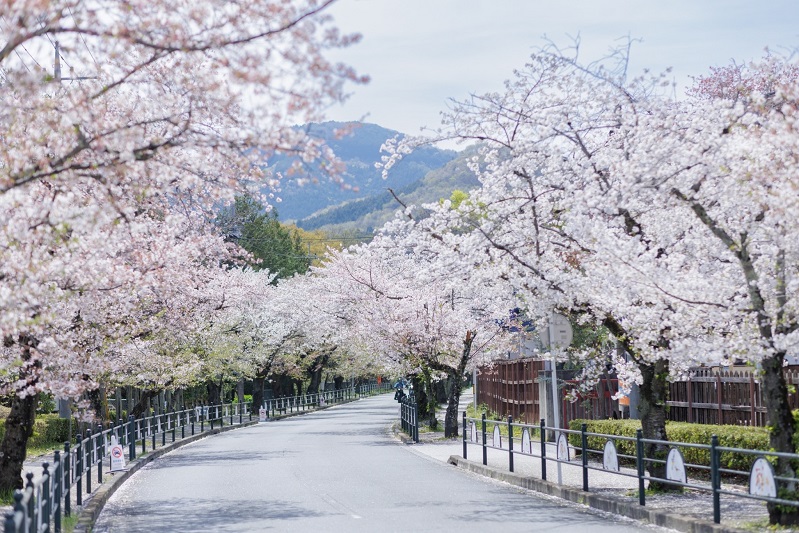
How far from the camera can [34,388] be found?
14.2m

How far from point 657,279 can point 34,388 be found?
Result: 27.8 ft

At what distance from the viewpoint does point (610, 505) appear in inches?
606

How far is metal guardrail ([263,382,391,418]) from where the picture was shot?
6288 cm

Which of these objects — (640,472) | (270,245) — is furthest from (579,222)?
(270,245)

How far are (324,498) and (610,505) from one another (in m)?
4.87

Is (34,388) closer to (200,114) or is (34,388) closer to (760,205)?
(200,114)

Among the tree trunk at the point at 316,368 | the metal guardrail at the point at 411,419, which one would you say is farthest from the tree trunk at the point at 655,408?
the tree trunk at the point at 316,368

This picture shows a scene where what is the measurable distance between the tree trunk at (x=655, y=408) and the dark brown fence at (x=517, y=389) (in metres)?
16.3

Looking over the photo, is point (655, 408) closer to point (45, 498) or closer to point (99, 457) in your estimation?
point (45, 498)

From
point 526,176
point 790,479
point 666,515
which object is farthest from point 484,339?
point 790,479

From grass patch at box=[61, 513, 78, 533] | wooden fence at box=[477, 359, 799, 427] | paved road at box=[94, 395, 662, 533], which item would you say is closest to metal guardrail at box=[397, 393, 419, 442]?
wooden fence at box=[477, 359, 799, 427]

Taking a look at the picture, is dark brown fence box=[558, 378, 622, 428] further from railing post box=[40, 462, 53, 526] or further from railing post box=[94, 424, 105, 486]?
railing post box=[40, 462, 53, 526]

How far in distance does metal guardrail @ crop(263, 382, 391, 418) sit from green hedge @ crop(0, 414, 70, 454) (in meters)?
24.5

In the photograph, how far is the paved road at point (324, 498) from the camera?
550 inches
